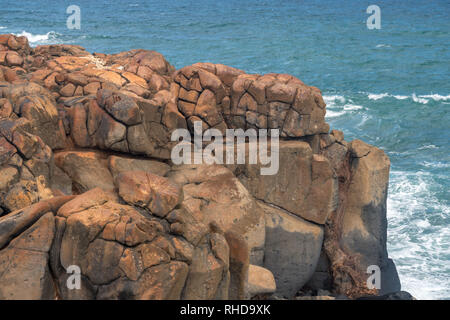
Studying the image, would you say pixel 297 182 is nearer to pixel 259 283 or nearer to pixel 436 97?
pixel 259 283

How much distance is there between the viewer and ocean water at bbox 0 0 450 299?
2158cm

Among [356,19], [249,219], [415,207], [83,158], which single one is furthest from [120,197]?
[356,19]

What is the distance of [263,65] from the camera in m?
41.1

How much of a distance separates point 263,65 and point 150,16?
85.3ft

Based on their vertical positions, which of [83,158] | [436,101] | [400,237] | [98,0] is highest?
[98,0]

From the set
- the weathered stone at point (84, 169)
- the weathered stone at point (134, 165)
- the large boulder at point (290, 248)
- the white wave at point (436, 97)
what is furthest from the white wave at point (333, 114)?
the weathered stone at point (84, 169)

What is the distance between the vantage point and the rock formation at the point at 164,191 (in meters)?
8.48

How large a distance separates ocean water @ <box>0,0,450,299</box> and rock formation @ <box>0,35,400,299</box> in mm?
4644

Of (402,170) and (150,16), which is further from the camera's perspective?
(150,16)

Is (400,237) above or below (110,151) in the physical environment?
below

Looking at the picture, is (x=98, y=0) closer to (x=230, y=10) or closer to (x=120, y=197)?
(x=230, y=10)

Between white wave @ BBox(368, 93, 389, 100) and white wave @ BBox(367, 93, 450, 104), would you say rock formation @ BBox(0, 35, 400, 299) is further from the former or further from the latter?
white wave @ BBox(367, 93, 450, 104)

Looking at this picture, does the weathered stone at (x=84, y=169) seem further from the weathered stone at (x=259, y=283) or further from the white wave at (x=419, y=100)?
the white wave at (x=419, y=100)

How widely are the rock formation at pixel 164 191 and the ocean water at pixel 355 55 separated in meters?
4.64
